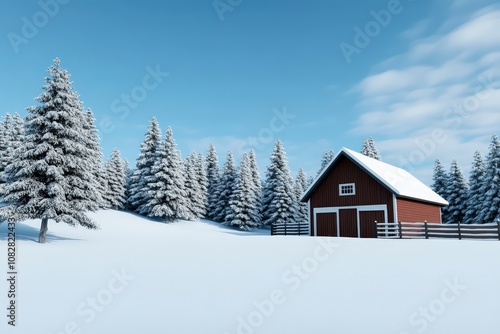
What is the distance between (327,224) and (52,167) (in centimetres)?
1817

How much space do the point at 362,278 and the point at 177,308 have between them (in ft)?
16.2

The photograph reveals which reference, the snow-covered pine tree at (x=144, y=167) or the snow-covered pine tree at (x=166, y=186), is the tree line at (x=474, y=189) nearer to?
the snow-covered pine tree at (x=166, y=186)

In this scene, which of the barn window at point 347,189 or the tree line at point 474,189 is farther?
the tree line at point 474,189

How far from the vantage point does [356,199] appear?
26.2 metres

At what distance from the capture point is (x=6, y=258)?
45.5 feet

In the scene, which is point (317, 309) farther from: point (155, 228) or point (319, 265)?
point (155, 228)

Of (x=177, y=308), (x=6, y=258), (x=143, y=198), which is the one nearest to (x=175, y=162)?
(x=143, y=198)

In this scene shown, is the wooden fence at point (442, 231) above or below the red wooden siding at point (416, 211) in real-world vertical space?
below

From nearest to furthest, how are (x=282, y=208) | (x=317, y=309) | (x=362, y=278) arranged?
(x=317, y=309) < (x=362, y=278) < (x=282, y=208)

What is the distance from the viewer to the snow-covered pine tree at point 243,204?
46.8 metres

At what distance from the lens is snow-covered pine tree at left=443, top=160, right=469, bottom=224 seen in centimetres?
4653

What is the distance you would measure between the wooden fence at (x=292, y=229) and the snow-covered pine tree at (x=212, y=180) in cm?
2132

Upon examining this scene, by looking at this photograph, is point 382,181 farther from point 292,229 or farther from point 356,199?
point 292,229

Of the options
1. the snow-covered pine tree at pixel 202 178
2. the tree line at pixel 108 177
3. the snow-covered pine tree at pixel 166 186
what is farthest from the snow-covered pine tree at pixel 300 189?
the snow-covered pine tree at pixel 166 186
